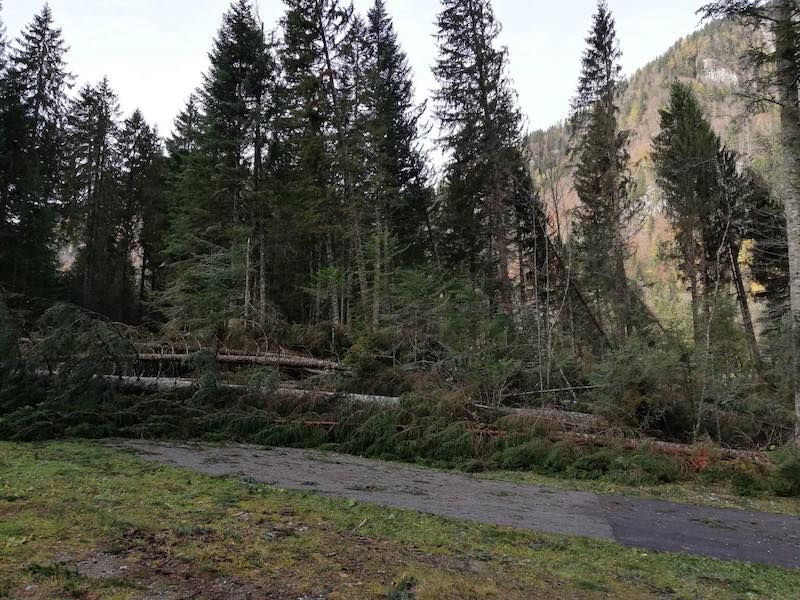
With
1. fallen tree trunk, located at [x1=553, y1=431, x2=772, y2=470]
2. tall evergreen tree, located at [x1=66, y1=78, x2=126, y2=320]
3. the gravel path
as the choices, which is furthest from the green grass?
tall evergreen tree, located at [x1=66, y1=78, x2=126, y2=320]

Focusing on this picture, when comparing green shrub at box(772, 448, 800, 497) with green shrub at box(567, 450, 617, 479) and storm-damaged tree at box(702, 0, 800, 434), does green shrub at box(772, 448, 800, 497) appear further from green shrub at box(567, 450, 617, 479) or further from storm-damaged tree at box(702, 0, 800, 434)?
storm-damaged tree at box(702, 0, 800, 434)

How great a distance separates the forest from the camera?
27.9ft

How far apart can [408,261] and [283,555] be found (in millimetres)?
20503

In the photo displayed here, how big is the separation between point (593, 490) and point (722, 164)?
17.3 m

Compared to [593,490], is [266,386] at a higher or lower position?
higher

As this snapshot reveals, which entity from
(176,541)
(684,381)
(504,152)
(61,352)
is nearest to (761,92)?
(684,381)

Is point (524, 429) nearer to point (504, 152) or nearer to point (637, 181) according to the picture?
point (504, 152)

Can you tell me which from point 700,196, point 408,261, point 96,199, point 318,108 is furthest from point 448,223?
point 96,199

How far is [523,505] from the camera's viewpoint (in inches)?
217

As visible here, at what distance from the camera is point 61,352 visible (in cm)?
834

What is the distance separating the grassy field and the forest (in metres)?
3.66

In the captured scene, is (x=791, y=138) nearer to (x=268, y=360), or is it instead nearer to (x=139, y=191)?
(x=268, y=360)

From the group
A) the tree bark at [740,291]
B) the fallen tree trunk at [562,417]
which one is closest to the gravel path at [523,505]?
the fallen tree trunk at [562,417]

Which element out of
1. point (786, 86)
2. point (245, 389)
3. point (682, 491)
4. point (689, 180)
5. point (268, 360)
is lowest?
point (682, 491)
